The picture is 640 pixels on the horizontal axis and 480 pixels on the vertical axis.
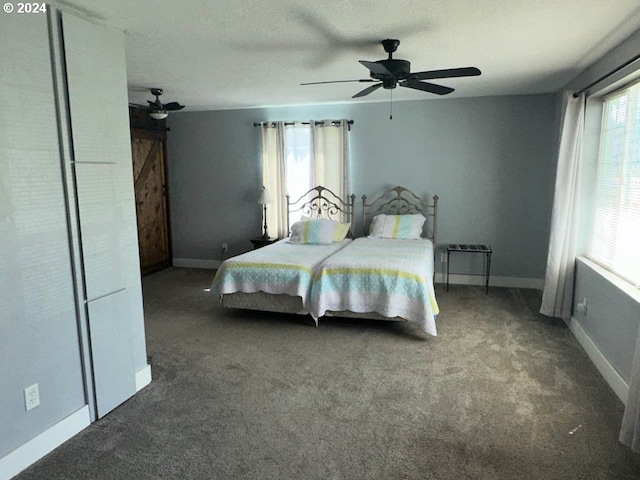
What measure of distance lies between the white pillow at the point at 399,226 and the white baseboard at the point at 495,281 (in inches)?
28.1

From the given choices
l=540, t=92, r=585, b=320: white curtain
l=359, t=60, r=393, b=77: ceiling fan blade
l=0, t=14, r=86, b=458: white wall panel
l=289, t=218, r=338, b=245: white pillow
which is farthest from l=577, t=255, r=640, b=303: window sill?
l=0, t=14, r=86, b=458: white wall panel

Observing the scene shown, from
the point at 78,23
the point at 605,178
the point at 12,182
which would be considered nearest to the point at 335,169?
the point at 605,178

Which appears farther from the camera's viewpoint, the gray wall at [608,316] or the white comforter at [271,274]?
the white comforter at [271,274]

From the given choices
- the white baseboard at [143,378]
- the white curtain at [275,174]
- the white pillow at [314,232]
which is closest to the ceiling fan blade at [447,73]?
the white pillow at [314,232]

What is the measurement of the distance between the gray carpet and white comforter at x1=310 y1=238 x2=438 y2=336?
0.23 m

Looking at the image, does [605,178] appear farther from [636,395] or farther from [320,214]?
[320,214]

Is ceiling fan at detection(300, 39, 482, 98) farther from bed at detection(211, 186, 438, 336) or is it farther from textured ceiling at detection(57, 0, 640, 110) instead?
bed at detection(211, 186, 438, 336)

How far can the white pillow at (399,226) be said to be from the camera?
5.23 meters

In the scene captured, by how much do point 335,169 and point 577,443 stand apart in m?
4.19

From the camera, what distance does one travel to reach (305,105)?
18.8 ft

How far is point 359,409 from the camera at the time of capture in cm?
258

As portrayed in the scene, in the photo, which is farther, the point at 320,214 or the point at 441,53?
the point at 320,214

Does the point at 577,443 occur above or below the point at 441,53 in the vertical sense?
below

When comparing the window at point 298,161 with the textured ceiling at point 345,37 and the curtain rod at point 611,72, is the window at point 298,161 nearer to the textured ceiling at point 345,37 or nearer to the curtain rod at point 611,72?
the textured ceiling at point 345,37
